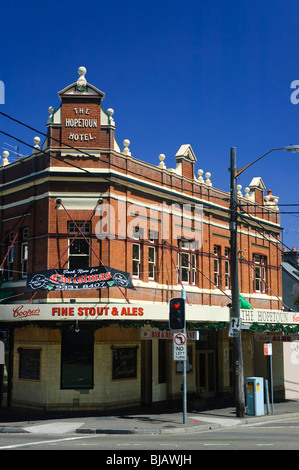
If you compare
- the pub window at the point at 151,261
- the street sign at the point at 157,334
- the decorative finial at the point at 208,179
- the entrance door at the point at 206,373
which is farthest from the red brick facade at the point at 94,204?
the entrance door at the point at 206,373

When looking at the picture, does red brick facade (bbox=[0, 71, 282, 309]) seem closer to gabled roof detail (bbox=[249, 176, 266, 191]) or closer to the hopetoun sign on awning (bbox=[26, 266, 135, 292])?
the hopetoun sign on awning (bbox=[26, 266, 135, 292])

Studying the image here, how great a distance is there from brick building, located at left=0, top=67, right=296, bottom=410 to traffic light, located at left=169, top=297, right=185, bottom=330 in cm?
119

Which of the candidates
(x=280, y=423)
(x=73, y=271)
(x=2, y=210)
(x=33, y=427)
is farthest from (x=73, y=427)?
(x=2, y=210)

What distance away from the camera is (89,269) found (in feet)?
68.6

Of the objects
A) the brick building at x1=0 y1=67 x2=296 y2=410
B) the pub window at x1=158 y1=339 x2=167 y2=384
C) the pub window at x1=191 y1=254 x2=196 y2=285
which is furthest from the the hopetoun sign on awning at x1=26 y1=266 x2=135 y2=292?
the pub window at x1=191 y1=254 x2=196 y2=285

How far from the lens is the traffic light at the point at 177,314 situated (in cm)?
1969

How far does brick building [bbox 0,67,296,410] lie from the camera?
2130 centimetres

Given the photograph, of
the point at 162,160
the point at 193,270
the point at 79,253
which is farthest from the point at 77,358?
the point at 162,160

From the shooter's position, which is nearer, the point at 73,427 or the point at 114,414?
the point at 73,427

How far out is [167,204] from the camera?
2619cm

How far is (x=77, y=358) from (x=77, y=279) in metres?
3.27

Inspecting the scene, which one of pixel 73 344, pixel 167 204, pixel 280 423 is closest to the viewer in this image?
pixel 280 423
